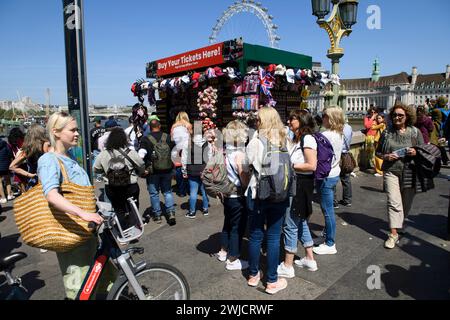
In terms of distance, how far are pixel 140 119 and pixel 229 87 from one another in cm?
259

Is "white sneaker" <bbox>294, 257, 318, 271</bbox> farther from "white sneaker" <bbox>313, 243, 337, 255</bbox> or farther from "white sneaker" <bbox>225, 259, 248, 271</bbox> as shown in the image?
"white sneaker" <bbox>225, 259, 248, 271</bbox>

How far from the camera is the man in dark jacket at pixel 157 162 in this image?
505 cm

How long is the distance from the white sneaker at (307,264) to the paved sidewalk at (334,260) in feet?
0.24

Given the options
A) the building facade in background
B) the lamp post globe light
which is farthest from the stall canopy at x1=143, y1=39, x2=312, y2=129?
the building facade in background

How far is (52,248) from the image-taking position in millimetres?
2273

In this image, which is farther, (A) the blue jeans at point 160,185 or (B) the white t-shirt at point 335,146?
(A) the blue jeans at point 160,185

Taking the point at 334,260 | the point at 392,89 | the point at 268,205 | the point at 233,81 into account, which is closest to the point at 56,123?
the point at 268,205

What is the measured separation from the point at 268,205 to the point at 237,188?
558 millimetres

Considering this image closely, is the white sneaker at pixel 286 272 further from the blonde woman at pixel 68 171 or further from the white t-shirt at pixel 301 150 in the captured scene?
the blonde woman at pixel 68 171

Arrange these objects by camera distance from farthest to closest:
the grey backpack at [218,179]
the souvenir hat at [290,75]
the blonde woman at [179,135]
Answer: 1. the souvenir hat at [290,75]
2. the blonde woman at [179,135]
3. the grey backpack at [218,179]

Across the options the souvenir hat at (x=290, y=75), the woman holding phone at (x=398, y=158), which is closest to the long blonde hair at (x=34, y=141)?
the souvenir hat at (x=290, y=75)

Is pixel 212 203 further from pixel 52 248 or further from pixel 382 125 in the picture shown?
Answer: pixel 382 125

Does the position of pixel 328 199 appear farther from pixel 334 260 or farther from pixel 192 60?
pixel 192 60
